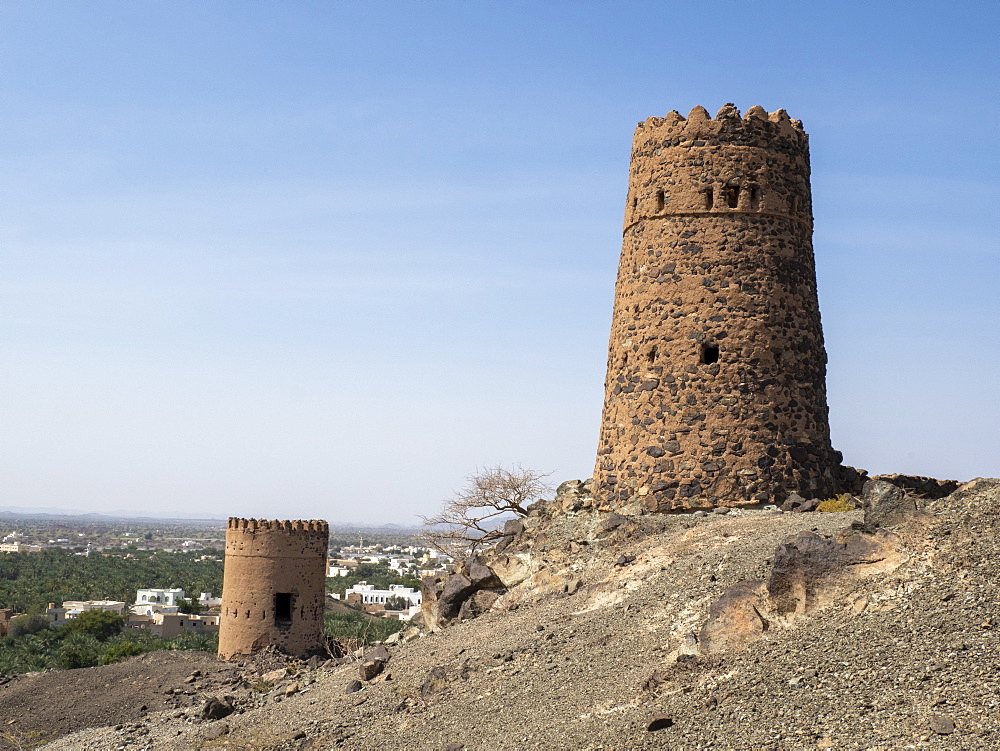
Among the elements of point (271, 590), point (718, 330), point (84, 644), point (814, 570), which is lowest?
point (84, 644)

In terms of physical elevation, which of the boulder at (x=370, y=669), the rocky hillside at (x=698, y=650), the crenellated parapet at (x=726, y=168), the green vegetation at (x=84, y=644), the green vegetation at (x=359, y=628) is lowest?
the green vegetation at (x=84, y=644)

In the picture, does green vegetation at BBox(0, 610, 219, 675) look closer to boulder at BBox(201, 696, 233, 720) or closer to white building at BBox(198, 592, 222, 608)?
white building at BBox(198, 592, 222, 608)

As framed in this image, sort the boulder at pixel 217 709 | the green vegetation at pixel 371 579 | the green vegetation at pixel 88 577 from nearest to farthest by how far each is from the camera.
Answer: the boulder at pixel 217 709 → the green vegetation at pixel 88 577 → the green vegetation at pixel 371 579

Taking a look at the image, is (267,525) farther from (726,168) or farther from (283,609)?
(726,168)

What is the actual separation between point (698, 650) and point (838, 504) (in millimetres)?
5104

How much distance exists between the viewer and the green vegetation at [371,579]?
7894cm

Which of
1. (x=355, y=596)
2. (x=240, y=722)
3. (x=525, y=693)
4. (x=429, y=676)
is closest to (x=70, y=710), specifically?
(x=240, y=722)

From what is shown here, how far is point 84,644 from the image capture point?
40.2 meters

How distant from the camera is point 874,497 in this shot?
9.82 m

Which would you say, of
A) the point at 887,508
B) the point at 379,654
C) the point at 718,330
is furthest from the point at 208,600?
the point at 887,508

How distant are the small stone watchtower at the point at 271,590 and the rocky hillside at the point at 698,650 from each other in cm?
974

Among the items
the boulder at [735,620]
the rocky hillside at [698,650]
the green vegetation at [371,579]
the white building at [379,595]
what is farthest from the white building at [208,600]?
the boulder at [735,620]

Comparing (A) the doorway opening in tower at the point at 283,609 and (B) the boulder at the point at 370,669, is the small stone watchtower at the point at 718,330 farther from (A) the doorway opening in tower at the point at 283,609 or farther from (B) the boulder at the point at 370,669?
(A) the doorway opening in tower at the point at 283,609

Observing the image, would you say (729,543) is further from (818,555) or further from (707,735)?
(707,735)
